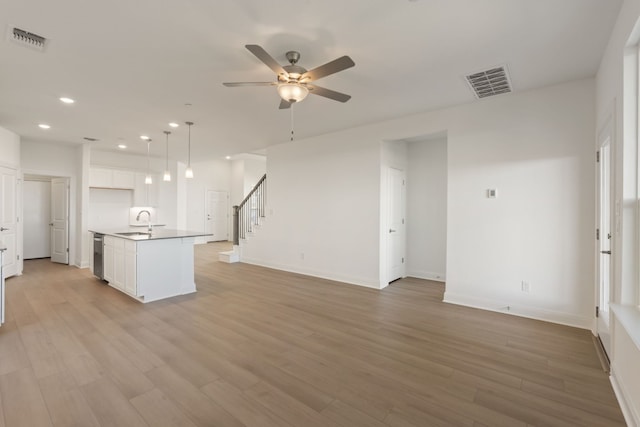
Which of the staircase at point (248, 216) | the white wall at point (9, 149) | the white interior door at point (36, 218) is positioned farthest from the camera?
the white interior door at point (36, 218)

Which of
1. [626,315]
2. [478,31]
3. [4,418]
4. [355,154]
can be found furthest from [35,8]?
[626,315]

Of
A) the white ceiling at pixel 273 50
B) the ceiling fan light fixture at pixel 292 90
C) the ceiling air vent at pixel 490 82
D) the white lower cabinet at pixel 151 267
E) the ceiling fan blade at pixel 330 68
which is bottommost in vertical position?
the white lower cabinet at pixel 151 267

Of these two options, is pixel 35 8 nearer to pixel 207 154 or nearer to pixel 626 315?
pixel 626 315

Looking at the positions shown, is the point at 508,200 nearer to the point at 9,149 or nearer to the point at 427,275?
the point at 427,275

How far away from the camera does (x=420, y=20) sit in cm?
241

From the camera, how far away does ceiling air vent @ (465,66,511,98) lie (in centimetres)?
334

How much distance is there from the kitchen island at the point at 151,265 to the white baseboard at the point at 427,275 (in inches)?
161

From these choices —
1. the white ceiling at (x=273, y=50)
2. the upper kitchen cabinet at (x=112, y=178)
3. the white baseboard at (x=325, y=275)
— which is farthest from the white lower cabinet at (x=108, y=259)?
the white baseboard at (x=325, y=275)

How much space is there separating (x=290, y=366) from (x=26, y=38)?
3.70 m

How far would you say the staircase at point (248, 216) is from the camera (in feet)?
24.5

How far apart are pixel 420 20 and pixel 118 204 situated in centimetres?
854

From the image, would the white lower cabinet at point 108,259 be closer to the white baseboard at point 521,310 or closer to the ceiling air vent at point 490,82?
the white baseboard at point 521,310

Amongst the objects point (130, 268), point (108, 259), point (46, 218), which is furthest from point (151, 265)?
point (46, 218)

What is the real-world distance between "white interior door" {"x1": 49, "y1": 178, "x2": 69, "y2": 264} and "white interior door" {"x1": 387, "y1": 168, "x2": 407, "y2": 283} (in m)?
7.52
